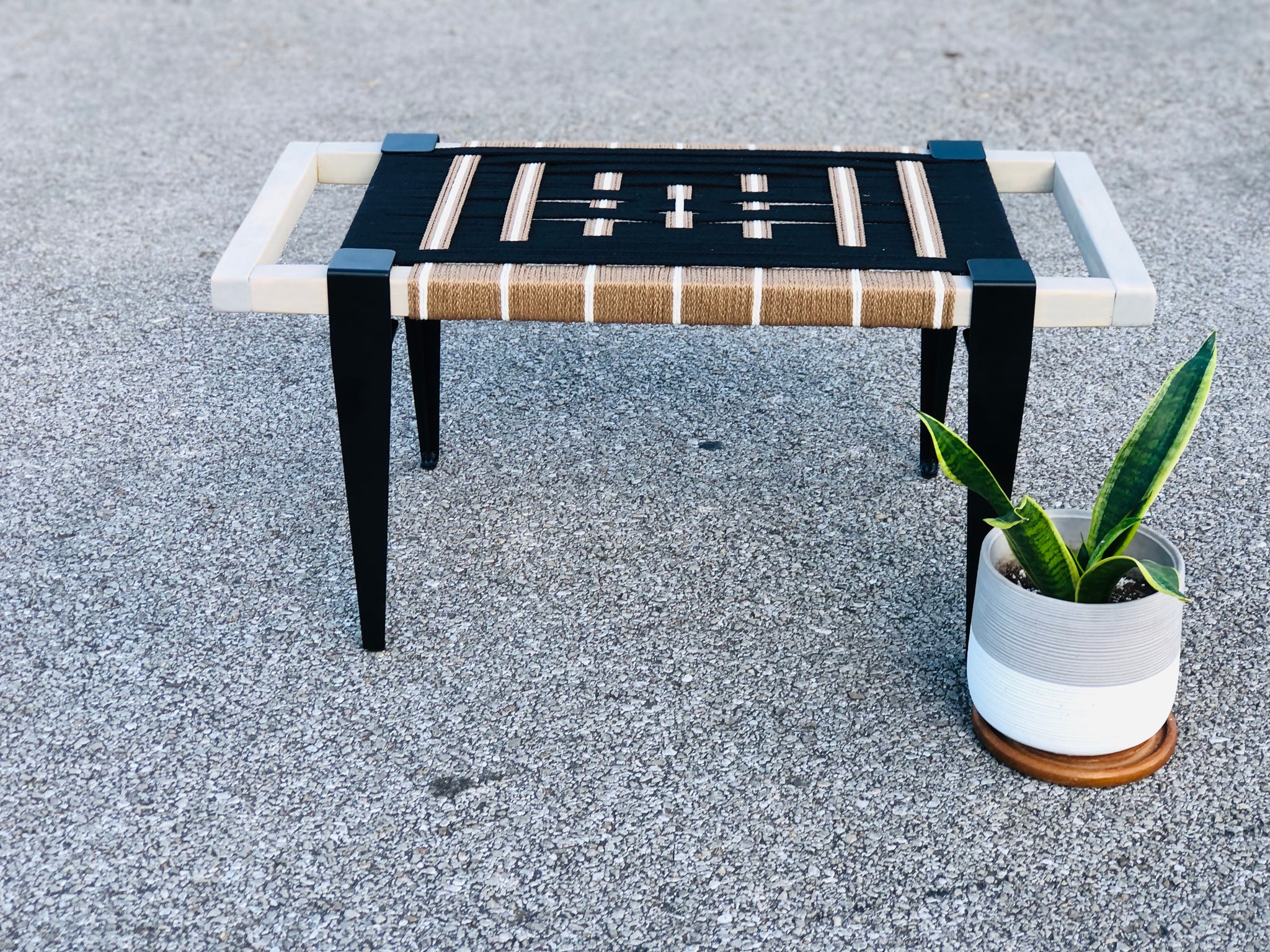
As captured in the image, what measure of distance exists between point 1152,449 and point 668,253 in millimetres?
692

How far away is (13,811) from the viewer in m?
1.77

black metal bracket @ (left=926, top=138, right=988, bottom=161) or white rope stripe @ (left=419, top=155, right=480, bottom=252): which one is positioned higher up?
black metal bracket @ (left=926, top=138, right=988, bottom=161)

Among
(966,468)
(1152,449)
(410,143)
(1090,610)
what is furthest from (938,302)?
(410,143)

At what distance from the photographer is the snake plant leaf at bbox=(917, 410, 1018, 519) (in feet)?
5.44

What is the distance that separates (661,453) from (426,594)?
24.0 inches

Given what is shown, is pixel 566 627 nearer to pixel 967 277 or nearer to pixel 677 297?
pixel 677 297

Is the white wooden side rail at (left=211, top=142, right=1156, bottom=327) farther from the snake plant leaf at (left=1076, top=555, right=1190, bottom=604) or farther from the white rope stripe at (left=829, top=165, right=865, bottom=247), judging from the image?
the snake plant leaf at (left=1076, top=555, right=1190, bottom=604)

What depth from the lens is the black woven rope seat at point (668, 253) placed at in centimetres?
176

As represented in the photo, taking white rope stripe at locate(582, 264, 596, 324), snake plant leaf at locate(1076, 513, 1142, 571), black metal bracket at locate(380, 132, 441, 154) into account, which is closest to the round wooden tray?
snake plant leaf at locate(1076, 513, 1142, 571)

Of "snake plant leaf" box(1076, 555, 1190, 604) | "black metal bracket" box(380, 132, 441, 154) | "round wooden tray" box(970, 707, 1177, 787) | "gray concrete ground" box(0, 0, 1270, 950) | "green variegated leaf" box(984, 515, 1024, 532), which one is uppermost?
"black metal bracket" box(380, 132, 441, 154)

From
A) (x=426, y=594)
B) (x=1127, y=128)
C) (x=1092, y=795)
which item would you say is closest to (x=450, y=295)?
(x=426, y=594)

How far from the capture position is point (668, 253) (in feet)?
6.07

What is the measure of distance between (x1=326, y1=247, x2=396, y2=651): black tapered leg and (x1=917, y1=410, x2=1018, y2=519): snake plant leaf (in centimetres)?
73

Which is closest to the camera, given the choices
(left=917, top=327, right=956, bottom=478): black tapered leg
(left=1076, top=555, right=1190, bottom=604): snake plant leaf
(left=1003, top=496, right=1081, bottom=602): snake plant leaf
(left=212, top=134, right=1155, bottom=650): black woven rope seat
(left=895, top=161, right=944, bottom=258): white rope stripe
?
(left=1076, top=555, right=1190, bottom=604): snake plant leaf
